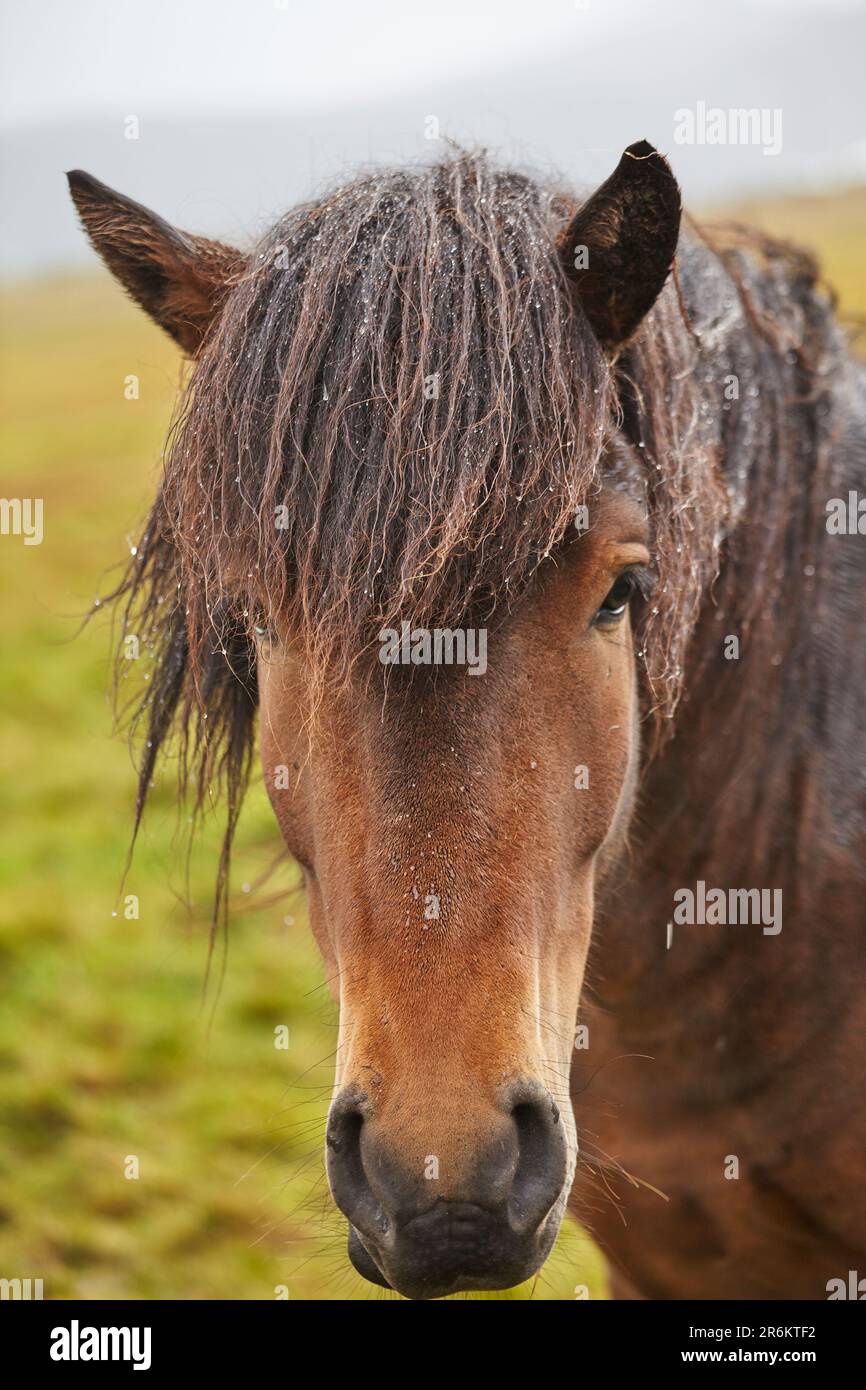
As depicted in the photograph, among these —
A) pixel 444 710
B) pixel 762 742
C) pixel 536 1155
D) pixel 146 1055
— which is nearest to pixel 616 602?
pixel 444 710

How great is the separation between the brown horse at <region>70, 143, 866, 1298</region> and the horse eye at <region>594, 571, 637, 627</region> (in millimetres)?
12

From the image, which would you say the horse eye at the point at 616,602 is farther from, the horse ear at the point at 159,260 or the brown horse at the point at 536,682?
the horse ear at the point at 159,260

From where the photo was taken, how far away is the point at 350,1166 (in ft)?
5.44

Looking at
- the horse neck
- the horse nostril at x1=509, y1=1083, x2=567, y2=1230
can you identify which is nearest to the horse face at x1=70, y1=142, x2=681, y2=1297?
the horse nostril at x1=509, y1=1083, x2=567, y2=1230

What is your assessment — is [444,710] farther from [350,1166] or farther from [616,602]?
[350,1166]

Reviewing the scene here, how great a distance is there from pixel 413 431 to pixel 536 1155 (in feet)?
3.72

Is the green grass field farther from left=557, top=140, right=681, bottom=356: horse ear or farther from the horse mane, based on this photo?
left=557, top=140, right=681, bottom=356: horse ear

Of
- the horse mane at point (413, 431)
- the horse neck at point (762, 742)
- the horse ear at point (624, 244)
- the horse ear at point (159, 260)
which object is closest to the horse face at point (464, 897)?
the horse mane at point (413, 431)

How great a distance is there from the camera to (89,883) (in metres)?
7.11

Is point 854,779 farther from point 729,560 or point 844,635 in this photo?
point 729,560

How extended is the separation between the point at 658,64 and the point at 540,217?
1171 inches

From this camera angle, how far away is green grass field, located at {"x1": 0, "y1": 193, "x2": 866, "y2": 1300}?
13.7ft

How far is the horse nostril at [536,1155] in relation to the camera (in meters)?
1.60
